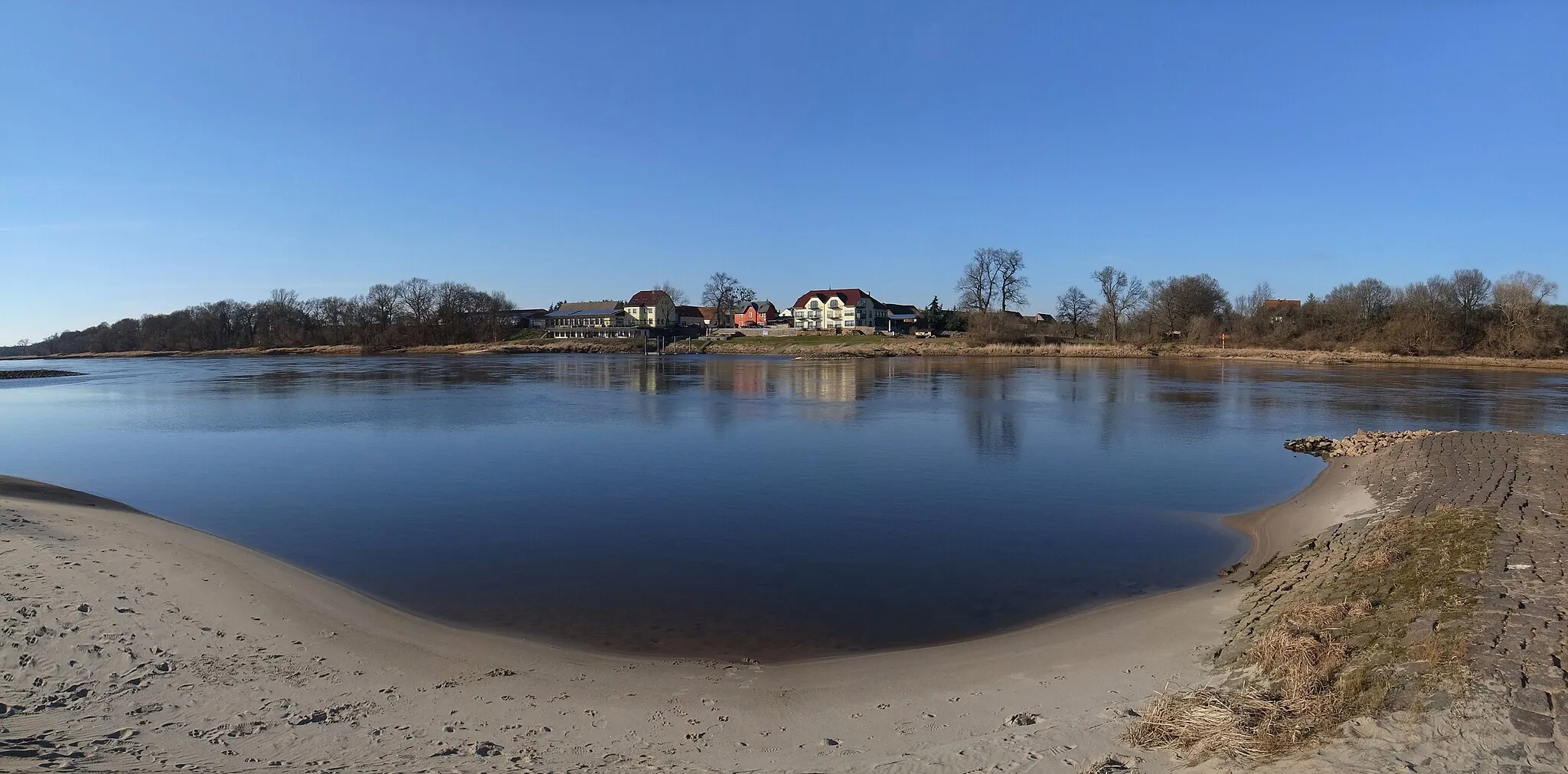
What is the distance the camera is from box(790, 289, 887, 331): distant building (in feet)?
344

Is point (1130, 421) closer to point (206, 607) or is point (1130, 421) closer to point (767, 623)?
point (767, 623)

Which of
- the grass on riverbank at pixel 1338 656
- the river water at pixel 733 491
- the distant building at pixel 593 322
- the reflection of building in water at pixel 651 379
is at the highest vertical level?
the distant building at pixel 593 322

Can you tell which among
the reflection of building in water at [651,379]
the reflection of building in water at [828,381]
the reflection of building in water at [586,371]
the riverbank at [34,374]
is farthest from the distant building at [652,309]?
the riverbank at [34,374]

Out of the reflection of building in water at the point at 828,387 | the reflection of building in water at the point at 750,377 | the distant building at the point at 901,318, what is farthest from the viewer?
the distant building at the point at 901,318

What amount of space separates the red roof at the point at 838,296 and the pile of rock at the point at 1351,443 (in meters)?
86.5

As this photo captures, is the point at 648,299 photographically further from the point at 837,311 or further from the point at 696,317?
the point at 837,311

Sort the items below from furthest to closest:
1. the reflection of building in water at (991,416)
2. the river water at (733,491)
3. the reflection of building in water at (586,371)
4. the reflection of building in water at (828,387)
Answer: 1. the reflection of building in water at (586,371)
2. the reflection of building in water at (828,387)
3. the reflection of building in water at (991,416)
4. the river water at (733,491)

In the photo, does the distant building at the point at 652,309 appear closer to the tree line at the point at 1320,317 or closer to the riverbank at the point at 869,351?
the riverbank at the point at 869,351

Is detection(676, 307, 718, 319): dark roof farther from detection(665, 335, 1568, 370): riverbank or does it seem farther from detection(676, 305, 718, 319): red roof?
detection(665, 335, 1568, 370): riverbank

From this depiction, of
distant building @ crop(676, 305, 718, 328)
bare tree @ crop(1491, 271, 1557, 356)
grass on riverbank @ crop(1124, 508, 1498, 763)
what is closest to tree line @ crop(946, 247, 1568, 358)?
bare tree @ crop(1491, 271, 1557, 356)

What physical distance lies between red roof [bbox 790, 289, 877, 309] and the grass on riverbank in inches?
3854

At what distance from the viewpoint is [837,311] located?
347 ft

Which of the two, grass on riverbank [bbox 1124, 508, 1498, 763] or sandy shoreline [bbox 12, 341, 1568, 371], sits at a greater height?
sandy shoreline [bbox 12, 341, 1568, 371]

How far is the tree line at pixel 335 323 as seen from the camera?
10638cm
